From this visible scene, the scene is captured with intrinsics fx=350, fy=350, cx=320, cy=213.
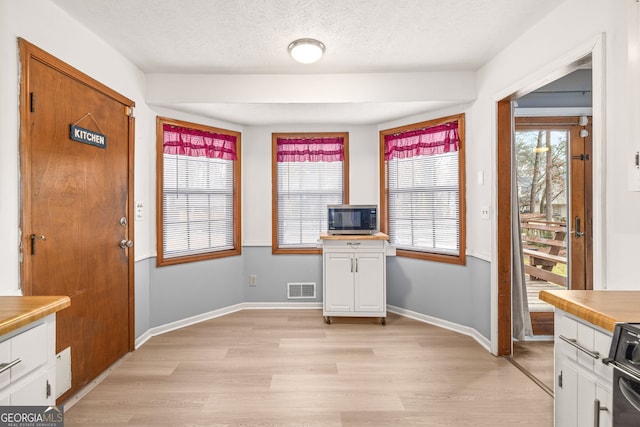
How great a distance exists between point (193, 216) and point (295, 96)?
5.52 ft

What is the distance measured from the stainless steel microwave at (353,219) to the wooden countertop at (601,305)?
7.34 ft

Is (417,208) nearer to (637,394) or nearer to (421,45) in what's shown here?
(421,45)

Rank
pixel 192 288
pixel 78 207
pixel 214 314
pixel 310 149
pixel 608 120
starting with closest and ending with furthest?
pixel 608 120, pixel 78 207, pixel 192 288, pixel 214 314, pixel 310 149

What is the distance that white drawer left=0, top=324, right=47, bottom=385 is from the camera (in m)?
1.17

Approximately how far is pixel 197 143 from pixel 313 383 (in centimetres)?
266

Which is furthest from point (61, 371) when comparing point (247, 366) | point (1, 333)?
point (1, 333)

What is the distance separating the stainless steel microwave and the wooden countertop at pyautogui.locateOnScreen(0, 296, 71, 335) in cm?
266

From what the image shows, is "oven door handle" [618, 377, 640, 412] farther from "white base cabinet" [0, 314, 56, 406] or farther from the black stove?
"white base cabinet" [0, 314, 56, 406]

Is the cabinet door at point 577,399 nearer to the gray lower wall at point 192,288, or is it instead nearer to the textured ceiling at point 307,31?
the textured ceiling at point 307,31

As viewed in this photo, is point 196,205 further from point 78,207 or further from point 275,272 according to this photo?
point 78,207

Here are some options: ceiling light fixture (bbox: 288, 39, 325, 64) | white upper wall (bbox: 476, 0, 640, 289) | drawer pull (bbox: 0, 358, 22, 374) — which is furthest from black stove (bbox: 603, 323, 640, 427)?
ceiling light fixture (bbox: 288, 39, 325, 64)

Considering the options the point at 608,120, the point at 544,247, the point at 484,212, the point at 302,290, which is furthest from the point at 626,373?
the point at 302,290

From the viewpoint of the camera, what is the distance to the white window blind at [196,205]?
11.7 ft

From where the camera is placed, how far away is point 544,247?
148 inches
